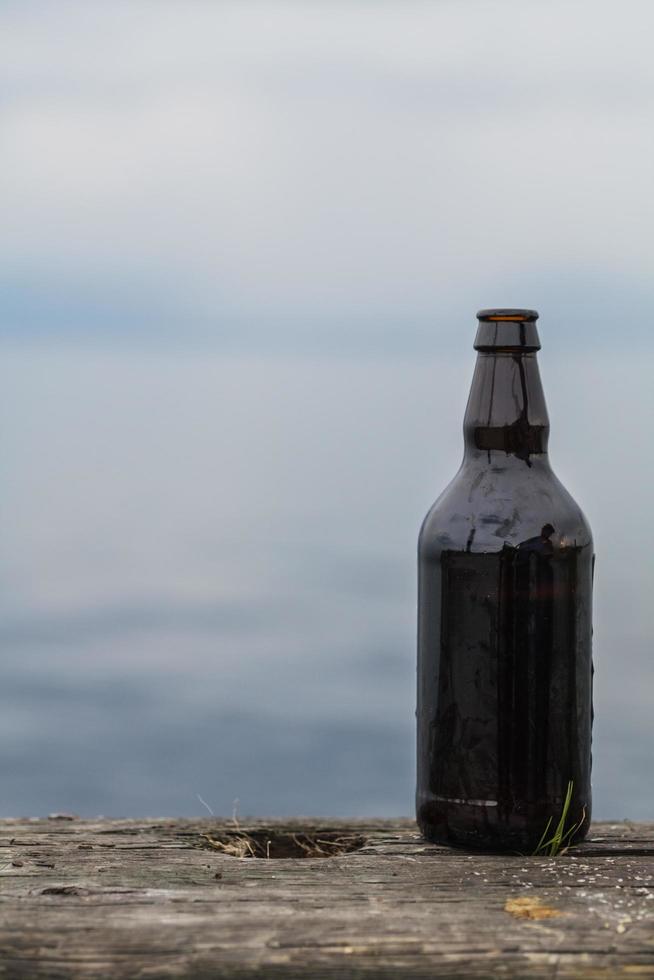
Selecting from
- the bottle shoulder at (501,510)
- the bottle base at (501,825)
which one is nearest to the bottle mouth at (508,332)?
the bottle shoulder at (501,510)

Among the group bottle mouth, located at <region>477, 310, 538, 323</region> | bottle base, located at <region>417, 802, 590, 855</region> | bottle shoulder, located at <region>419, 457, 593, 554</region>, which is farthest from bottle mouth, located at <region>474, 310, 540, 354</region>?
bottle base, located at <region>417, 802, 590, 855</region>

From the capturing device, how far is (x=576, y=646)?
2.56 meters

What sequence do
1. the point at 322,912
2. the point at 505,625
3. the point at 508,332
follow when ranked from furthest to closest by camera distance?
1. the point at 508,332
2. the point at 505,625
3. the point at 322,912

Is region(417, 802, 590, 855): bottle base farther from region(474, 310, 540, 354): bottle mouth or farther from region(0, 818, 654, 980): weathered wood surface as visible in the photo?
region(474, 310, 540, 354): bottle mouth

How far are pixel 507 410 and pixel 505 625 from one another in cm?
43

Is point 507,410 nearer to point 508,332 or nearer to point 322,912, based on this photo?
point 508,332

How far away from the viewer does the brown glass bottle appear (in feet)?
8.16

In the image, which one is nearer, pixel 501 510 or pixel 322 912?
pixel 322 912

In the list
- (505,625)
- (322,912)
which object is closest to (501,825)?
(505,625)

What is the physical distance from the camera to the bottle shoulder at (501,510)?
8.16ft

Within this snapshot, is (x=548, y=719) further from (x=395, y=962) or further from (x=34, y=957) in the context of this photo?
(x=34, y=957)

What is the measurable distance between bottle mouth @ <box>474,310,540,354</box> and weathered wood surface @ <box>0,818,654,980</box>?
999mm

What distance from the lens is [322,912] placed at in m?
2.08

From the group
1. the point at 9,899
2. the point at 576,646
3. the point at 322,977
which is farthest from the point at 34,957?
the point at 576,646
